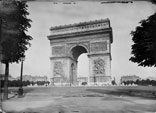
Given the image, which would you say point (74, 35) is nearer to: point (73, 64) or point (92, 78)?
point (73, 64)

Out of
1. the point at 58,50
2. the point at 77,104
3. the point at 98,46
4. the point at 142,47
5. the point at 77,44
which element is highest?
A: the point at 77,44

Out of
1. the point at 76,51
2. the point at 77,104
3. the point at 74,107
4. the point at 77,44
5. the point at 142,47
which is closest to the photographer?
the point at 74,107

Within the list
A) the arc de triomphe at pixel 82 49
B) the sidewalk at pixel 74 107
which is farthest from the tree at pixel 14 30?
the arc de triomphe at pixel 82 49

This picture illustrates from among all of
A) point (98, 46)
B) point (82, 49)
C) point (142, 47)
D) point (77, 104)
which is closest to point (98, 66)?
point (98, 46)

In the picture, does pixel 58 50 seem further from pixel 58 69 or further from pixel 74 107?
pixel 74 107

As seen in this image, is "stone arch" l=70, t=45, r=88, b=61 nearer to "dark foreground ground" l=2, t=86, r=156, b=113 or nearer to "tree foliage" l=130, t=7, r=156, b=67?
"dark foreground ground" l=2, t=86, r=156, b=113

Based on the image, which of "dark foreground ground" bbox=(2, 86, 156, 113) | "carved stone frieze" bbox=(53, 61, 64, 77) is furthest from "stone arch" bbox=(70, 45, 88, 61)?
"dark foreground ground" bbox=(2, 86, 156, 113)
